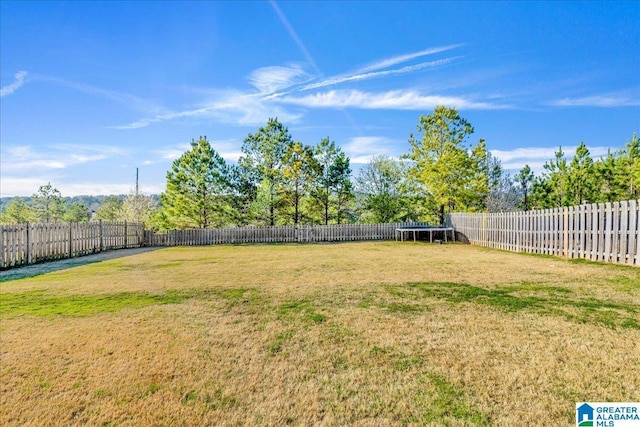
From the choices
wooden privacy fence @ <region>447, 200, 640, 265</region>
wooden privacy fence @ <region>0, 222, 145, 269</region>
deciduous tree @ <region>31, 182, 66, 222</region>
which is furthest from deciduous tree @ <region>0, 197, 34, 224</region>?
wooden privacy fence @ <region>447, 200, 640, 265</region>

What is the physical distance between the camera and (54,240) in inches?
504

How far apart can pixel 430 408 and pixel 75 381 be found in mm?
2835

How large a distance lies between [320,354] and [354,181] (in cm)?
2671

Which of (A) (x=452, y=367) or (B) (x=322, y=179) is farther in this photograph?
(B) (x=322, y=179)

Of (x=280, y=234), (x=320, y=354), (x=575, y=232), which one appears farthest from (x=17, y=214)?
(x=575, y=232)

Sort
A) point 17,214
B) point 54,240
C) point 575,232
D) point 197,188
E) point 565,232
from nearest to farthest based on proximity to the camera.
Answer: point 575,232 → point 565,232 → point 54,240 → point 197,188 → point 17,214

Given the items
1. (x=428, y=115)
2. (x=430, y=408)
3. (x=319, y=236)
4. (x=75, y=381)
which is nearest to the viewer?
(x=430, y=408)

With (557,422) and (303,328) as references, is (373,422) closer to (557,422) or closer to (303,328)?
(557,422)

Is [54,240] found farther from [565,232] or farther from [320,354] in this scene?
[565,232]

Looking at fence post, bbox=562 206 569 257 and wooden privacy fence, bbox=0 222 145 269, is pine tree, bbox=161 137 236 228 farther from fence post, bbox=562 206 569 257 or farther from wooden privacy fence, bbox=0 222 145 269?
fence post, bbox=562 206 569 257

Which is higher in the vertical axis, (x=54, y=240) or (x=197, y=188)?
(x=197, y=188)

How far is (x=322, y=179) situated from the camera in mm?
26656

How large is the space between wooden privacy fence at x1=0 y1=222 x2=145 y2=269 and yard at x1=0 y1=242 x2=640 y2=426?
5966mm

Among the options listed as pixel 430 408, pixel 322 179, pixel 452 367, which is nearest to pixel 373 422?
pixel 430 408
